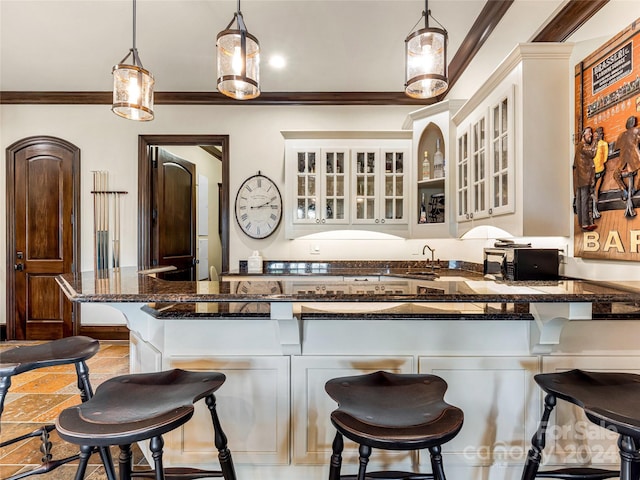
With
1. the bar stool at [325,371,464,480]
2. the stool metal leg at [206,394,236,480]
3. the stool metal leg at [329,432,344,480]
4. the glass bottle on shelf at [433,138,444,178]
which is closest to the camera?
the bar stool at [325,371,464,480]

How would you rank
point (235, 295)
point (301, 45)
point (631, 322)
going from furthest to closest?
1. point (301, 45)
2. point (631, 322)
3. point (235, 295)

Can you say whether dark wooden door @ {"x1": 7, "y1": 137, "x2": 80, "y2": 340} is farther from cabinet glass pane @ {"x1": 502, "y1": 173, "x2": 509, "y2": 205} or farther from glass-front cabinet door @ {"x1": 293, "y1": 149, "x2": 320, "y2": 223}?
cabinet glass pane @ {"x1": 502, "y1": 173, "x2": 509, "y2": 205}

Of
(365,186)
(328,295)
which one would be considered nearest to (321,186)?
(365,186)

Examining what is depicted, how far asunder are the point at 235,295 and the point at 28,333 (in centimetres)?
428

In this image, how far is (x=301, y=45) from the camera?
303cm

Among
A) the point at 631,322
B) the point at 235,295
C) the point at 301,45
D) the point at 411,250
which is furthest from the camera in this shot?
the point at 411,250

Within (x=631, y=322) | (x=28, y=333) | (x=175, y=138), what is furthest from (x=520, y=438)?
(x=28, y=333)

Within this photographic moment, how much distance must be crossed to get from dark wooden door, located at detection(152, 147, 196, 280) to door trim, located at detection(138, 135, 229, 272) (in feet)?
0.27

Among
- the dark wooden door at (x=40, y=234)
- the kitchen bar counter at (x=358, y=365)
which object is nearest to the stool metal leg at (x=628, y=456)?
the kitchen bar counter at (x=358, y=365)

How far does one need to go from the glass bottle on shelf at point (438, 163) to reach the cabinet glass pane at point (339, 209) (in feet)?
3.22

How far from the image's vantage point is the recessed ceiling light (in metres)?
3.22

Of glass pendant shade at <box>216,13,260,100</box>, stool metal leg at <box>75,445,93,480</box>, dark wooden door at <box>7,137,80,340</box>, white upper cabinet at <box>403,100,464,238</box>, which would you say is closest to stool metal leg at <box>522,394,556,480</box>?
stool metal leg at <box>75,445,93,480</box>

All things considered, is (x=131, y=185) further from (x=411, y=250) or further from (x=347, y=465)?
(x=347, y=465)

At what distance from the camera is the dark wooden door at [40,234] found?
13.3ft
